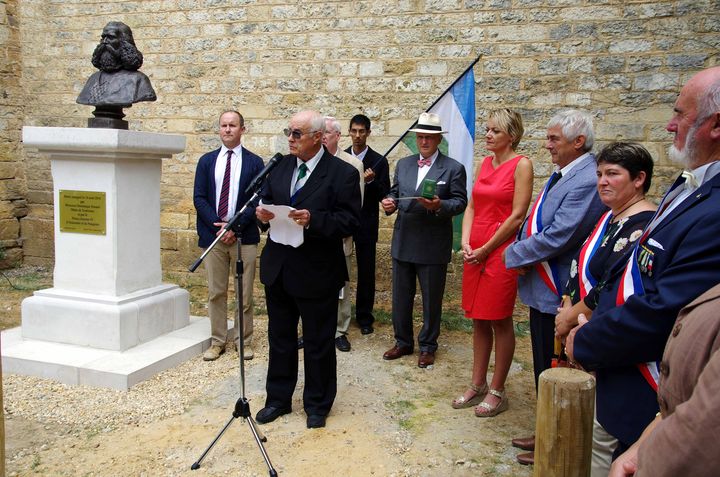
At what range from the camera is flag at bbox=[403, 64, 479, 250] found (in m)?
4.98

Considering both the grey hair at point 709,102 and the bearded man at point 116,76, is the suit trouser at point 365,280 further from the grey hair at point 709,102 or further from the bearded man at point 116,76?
the grey hair at point 709,102

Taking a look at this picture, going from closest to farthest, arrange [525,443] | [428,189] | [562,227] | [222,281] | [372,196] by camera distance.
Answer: [562,227]
[525,443]
[428,189]
[222,281]
[372,196]

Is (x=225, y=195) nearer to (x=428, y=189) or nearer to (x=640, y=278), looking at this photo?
(x=428, y=189)

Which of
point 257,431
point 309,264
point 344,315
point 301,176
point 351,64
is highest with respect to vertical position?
point 351,64

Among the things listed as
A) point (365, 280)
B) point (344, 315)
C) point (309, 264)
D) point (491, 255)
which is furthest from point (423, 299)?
point (309, 264)

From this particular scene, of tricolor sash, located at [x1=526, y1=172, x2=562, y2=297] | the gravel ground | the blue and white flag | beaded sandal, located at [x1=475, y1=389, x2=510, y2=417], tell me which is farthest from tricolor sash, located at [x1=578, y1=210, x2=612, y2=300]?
the blue and white flag

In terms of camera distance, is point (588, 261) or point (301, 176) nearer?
point (588, 261)

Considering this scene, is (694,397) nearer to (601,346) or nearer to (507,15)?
(601,346)

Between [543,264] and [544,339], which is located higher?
[543,264]

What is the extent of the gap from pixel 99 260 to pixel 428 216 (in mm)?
2597

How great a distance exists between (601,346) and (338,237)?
6.25ft

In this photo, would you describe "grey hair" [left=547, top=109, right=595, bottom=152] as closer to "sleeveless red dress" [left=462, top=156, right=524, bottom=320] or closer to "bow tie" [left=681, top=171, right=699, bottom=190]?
"sleeveless red dress" [left=462, top=156, right=524, bottom=320]

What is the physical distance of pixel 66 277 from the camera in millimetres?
4684

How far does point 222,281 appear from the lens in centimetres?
486
